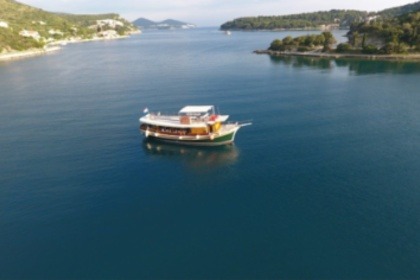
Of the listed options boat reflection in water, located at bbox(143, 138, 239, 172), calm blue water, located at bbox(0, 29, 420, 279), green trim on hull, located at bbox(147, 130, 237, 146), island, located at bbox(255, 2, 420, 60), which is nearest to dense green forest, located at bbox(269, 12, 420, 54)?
island, located at bbox(255, 2, 420, 60)

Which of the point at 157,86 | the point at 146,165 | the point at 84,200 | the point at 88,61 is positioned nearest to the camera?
the point at 84,200

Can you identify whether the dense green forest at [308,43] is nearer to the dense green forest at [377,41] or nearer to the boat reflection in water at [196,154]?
the dense green forest at [377,41]

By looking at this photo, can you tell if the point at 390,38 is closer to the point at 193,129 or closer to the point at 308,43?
the point at 308,43

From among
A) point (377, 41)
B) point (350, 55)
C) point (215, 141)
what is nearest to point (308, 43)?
point (350, 55)

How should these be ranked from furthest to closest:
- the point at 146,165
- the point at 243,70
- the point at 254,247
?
1. the point at 243,70
2. the point at 146,165
3. the point at 254,247

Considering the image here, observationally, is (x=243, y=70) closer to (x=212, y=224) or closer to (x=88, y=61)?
(x=88, y=61)

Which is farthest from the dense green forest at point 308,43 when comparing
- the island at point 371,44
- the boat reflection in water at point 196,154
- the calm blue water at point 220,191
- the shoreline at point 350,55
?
the boat reflection in water at point 196,154

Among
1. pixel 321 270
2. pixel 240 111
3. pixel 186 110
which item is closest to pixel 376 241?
pixel 321 270

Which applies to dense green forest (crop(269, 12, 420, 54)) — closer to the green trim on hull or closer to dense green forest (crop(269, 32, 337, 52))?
dense green forest (crop(269, 32, 337, 52))
